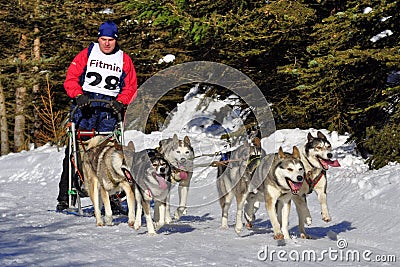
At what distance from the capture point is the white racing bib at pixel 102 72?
22.7 ft

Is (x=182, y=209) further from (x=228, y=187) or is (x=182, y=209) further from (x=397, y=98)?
(x=397, y=98)

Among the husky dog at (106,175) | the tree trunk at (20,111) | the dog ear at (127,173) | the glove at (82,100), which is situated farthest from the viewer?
the tree trunk at (20,111)

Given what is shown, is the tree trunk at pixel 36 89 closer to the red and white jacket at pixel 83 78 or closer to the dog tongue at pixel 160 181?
the red and white jacket at pixel 83 78

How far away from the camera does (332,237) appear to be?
6.11m

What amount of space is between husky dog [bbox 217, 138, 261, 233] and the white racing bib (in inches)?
66.2

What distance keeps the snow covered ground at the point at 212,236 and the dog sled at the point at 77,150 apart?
0.95ft

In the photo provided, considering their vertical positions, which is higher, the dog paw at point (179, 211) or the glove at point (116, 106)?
the glove at point (116, 106)

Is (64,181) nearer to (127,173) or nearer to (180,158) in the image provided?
(180,158)

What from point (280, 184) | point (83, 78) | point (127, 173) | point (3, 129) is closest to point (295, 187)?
point (280, 184)

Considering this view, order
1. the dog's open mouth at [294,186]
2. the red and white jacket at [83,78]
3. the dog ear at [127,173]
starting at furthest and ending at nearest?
the red and white jacket at [83,78] → the dog ear at [127,173] → the dog's open mouth at [294,186]

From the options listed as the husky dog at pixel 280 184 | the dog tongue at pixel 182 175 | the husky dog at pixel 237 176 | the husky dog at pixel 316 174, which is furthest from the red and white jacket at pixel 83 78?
the husky dog at pixel 316 174

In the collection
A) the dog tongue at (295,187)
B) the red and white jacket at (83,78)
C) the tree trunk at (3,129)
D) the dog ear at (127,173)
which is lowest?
the dog tongue at (295,187)

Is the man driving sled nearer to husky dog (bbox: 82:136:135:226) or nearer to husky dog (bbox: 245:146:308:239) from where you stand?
husky dog (bbox: 82:136:135:226)

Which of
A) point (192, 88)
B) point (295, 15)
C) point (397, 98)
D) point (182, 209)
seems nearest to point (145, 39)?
point (192, 88)
